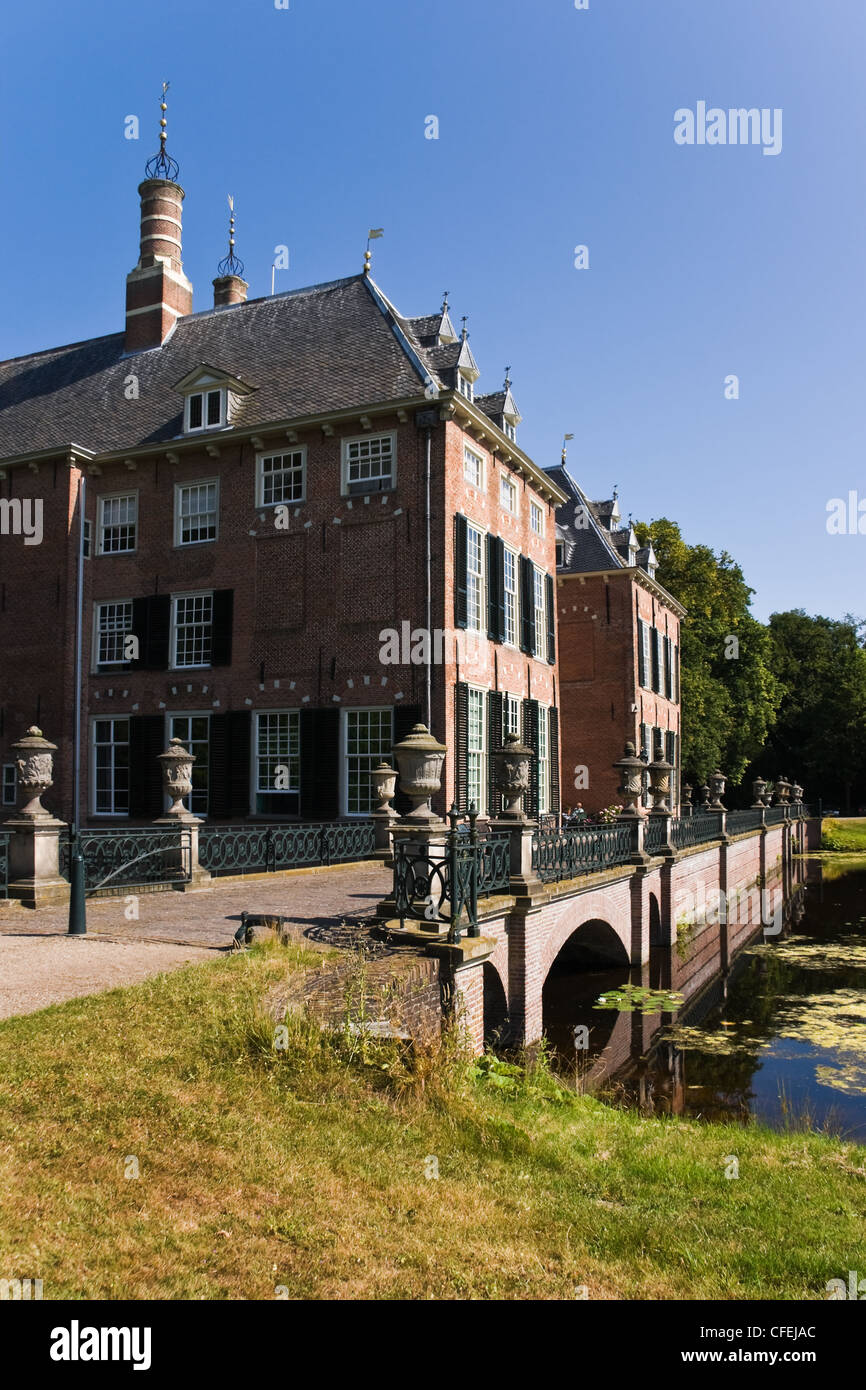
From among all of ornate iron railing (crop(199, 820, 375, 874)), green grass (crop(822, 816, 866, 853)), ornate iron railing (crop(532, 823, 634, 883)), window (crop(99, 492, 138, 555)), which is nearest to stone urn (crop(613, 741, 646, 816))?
ornate iron railing (crop(532, 823, 634, 883))

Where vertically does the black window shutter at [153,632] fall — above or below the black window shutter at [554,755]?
above

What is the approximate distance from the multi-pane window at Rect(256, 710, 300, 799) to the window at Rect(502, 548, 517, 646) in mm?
5233

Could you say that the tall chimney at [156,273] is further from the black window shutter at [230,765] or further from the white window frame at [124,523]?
the black window shutter at [230,765]

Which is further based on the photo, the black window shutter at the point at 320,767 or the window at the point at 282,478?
the window at the point at 282,478

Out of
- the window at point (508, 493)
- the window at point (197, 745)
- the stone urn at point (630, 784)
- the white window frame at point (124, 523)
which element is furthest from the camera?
the white window frame at point (124, 523)

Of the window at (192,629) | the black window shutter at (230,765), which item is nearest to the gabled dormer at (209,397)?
the window at (192,629)

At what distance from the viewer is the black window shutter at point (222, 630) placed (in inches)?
817

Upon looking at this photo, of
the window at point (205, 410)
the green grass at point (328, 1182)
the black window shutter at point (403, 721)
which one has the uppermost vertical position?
the window at point (205, 410)

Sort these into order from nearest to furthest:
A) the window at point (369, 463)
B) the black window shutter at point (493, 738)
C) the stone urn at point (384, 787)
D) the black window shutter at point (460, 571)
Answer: the stone urn at point (384, 787), the black window shutter at point (460, 571), the window at point (369, 463), the black window shutter at point (493, 738)

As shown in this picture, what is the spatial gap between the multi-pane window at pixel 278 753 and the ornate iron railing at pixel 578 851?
7143mm

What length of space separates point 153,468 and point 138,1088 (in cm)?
1905
